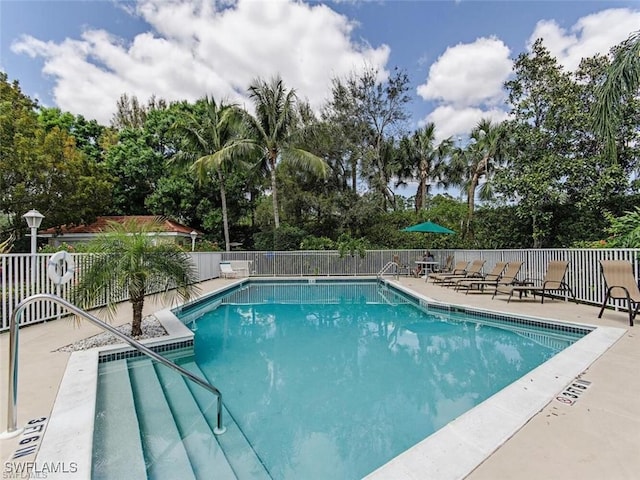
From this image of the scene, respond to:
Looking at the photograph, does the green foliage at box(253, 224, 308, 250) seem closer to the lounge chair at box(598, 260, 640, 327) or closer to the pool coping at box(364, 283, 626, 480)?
the lounge chair at box(598, 260, 640, 327)

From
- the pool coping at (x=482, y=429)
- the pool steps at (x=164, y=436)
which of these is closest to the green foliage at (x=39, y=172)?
the pool steps at (x=164, y=436)

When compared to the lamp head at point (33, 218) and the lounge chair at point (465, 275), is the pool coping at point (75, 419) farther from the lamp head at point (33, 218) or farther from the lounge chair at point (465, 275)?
the lounge chair at point (465, 275)

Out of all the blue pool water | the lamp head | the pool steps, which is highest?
the lamp head

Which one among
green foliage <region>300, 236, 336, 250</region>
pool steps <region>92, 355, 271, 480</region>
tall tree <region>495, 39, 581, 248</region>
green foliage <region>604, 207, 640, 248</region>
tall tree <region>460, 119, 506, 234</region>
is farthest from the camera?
green foliage <region>300, 236, 336, 250</region>

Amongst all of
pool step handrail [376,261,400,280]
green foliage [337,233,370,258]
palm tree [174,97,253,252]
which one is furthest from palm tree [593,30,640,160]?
palm tree [174,97,253,252]

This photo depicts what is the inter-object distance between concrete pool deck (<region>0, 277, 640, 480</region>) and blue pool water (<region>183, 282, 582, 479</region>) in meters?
0.89

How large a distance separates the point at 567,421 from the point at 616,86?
8.04 m

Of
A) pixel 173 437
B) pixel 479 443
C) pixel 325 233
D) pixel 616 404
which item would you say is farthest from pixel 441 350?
pixel 325 233

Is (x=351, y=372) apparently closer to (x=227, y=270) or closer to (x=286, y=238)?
(x=227, y=270)

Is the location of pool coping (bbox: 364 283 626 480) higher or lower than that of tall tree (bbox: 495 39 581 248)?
lower

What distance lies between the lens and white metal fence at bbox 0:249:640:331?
544 cm

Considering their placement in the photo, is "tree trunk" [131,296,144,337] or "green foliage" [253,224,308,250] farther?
"green foliage" [253,224,308,250]

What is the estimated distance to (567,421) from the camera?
262cm

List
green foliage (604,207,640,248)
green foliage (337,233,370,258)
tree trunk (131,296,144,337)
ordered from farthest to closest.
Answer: green foliage (337,233,370,258)
green foliage (604,207,640,248)
tree trunk (131,296,144,337)
